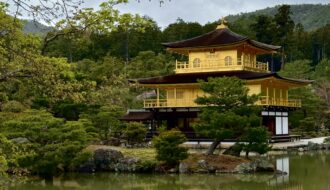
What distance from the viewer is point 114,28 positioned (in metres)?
5.17

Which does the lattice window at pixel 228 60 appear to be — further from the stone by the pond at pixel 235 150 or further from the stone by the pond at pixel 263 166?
the stone by the pond at pixel 263 166

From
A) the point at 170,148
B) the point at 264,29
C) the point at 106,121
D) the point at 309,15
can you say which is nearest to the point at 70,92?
the point at 170,148

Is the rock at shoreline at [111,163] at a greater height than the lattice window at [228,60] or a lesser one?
lesser

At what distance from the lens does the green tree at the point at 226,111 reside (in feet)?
59.9

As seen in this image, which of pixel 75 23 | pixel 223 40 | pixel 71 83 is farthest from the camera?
pixel 223 40

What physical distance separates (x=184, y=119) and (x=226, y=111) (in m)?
10.1

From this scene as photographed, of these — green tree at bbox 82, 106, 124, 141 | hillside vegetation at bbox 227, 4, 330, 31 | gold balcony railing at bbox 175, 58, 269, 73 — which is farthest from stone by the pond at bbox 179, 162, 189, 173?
hillside vegetation at bbox 227, 4, 330, 31

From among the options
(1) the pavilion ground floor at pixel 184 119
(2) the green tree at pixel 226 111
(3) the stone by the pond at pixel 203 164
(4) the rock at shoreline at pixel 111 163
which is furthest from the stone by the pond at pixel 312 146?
(4) the rock at shoreline at pixel 111 163

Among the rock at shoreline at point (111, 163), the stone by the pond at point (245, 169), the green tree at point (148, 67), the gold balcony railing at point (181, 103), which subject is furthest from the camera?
the green tree at point (148, 67)

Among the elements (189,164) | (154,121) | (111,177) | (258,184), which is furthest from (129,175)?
(154,121)

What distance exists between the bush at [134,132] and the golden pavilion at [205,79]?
2.11 meters

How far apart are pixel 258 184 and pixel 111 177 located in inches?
193

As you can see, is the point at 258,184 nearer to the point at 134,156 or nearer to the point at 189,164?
the point at 189,164

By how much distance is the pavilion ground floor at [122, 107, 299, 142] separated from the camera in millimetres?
27953
